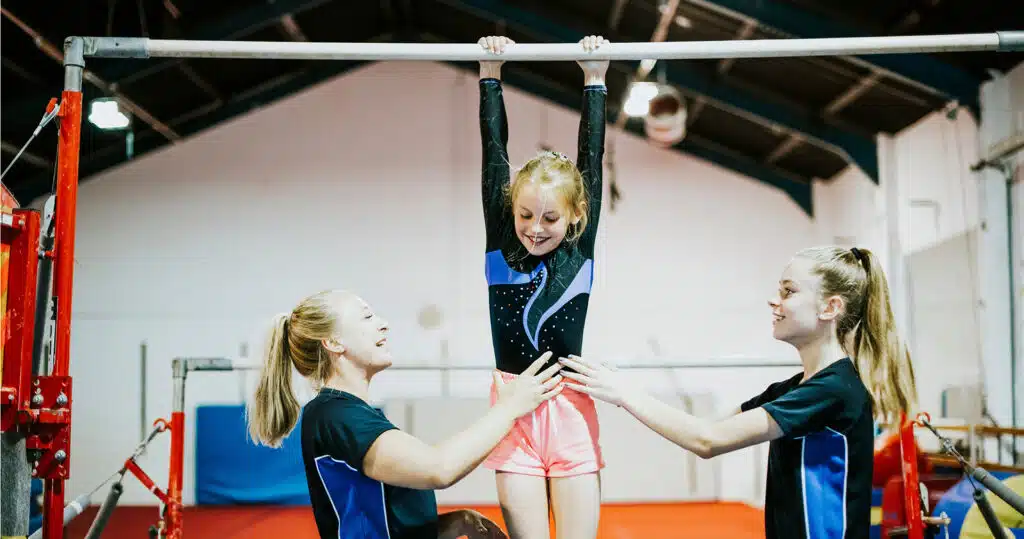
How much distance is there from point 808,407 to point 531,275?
88 cm

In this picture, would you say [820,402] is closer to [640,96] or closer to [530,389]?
[530,389]

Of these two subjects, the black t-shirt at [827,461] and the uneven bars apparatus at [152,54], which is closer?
the black t-shirt at [827,461]

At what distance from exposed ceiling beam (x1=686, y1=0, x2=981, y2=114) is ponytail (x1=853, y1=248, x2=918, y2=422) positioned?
5514 millimetres

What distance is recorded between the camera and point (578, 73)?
1109 centimetres

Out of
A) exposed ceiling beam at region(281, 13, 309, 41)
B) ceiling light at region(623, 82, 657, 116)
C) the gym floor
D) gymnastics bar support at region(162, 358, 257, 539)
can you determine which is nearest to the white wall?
exposed ceiling beam at region(281, 13, 309, 41)

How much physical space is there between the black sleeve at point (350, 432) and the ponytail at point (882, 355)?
4.56 ft

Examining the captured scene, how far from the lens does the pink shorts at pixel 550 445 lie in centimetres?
252

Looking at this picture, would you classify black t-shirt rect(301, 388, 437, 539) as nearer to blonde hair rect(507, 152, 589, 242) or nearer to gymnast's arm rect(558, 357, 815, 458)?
gymnast's arm rect(558, 357, 815, 458)

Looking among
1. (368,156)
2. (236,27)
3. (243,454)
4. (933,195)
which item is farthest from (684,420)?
(368,156)

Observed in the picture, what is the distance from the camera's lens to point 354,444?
228 centimetres

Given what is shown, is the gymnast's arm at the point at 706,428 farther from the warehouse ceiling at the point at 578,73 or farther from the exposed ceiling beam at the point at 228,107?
the exposed ceiling beam at the point at 228,107

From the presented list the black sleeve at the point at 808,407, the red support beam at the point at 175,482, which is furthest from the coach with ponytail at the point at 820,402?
the red support beam at the point at 175,482

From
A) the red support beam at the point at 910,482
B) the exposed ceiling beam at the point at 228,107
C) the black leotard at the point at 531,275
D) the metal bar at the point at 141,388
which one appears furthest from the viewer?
the exposed ceiling beam at the point at 228,107

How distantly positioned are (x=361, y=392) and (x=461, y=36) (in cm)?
976
